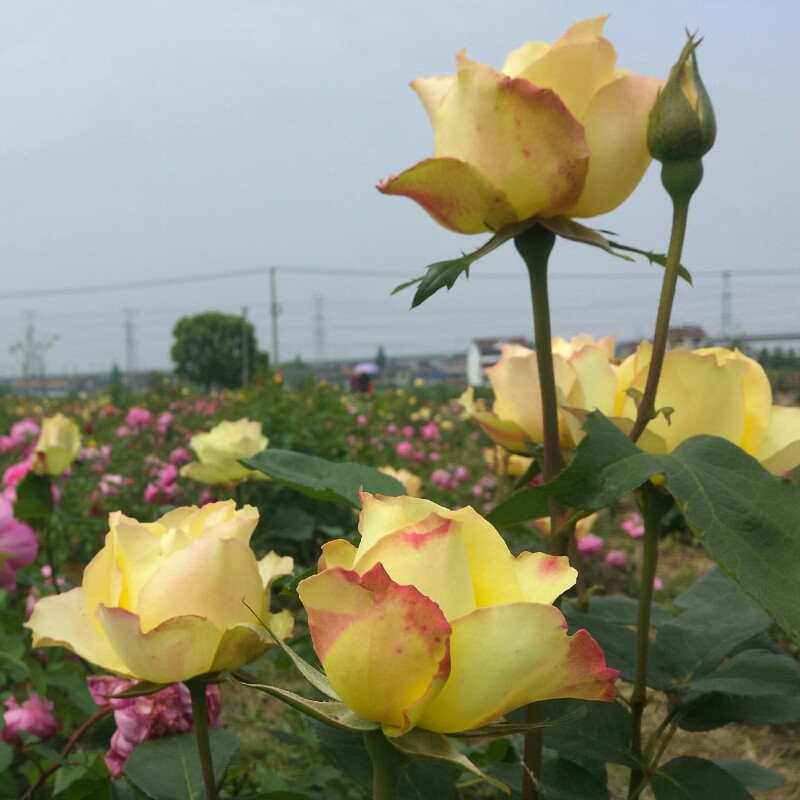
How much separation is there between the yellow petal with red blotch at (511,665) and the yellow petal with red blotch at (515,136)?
0.87 feet

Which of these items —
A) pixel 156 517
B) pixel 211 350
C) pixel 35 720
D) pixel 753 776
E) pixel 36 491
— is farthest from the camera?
pixel 211 350

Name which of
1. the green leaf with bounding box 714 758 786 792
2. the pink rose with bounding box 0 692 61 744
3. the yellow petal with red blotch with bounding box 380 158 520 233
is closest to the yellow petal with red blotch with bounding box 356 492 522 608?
the yellow petal with red blotch with bounding box 380 158 520 233

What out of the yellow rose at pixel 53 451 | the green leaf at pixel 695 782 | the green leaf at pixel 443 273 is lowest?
the green leaf at pixel 695 782

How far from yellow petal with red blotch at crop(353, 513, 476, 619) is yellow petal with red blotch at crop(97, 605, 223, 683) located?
142 millimetres

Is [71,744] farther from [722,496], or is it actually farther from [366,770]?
[722,496]

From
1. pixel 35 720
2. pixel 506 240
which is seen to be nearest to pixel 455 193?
pixel 506 240

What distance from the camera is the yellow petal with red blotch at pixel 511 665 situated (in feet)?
0.94

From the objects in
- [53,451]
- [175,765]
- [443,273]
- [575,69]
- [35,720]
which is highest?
[575,69]

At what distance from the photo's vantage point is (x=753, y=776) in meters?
0.60

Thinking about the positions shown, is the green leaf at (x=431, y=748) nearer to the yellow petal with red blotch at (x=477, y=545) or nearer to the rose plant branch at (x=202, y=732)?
the yellow petal with red blotch at (x=477, y=545)

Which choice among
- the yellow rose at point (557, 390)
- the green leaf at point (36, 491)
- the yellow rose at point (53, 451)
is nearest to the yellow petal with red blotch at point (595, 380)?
the yellow rose at point (557, 390)

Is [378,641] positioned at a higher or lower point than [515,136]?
lower

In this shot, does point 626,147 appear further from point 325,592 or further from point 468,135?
point 325,592

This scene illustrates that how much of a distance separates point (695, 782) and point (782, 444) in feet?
0.70
